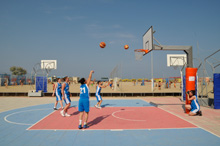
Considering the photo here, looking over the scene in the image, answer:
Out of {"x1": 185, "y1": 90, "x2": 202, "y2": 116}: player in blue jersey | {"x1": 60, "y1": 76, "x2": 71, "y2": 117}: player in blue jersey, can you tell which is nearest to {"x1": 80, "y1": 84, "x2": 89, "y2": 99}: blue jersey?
{"x1": 60, "y1": 76, "x2": 71, "y2": 117}: player in blue jersey

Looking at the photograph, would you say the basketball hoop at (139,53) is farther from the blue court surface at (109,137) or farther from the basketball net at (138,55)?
the blue court surface at (109,137)

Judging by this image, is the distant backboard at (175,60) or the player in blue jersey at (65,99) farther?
the distant backboard at (175,60)

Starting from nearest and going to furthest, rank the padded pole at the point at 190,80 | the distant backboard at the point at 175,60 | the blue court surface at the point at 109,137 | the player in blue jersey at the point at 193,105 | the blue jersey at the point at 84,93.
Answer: the blue court surface at the point at 109,137
the blue jersey at the point at 84,93
the player in blue jersey at the point at 193,105
the padded pole at the point at 190,80
the distant backboard at the point at 175,60

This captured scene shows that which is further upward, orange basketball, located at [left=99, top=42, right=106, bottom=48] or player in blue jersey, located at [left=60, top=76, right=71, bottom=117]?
orange basketball, located at [left=99, top=42, right=106, bottom=48]

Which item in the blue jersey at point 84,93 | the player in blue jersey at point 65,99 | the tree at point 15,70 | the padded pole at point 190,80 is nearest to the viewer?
the blue jersey at point 84,93

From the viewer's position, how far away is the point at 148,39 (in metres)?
11.1

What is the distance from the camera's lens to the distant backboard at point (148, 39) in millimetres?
10492

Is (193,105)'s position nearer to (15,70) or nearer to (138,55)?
(138,55)

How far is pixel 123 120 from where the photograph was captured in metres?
7.41

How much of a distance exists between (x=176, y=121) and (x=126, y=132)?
278 centimetres

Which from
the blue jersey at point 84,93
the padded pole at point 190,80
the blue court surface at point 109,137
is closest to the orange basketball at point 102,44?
the padded pole at point 190,80

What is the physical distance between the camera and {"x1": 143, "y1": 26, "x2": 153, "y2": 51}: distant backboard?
1049 cm

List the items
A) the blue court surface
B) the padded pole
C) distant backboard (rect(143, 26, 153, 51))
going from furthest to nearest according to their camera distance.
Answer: distant backboard (rect(143, 26, 153, 51)) < the padded pole < the blue court surface

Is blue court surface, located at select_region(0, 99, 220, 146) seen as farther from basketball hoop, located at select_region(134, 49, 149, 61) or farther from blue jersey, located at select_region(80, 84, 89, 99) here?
basketball hoop, located at select_region(134, 49, 149, 61)
